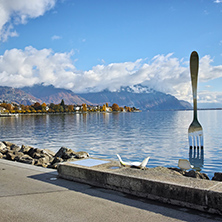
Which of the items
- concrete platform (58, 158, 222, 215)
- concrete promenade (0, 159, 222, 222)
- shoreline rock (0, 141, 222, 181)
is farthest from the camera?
shoreline rock (0, 141, 222, 181)

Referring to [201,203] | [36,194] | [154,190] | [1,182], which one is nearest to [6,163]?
[1,182]

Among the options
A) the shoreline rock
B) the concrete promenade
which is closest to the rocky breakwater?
the shoreline rock

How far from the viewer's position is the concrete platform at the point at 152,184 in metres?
5.19

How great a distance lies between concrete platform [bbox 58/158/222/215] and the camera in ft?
17.0

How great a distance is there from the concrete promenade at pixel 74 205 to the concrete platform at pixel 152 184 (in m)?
0.15

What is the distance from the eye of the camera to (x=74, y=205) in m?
5.68

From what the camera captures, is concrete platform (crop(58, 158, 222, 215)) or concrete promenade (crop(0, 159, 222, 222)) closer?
concrete promenade (crop(0, 159, 222, 222))

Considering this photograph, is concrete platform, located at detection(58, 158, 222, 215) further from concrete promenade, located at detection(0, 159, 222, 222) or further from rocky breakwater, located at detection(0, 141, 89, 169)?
rocky breakwater, located at detection(0, 141, 89, 169)

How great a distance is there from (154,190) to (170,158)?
46.7ft

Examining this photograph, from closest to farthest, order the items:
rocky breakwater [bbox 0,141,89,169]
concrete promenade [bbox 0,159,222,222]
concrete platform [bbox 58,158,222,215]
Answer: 1. concrete promenade [bbox 0,159,222,222]
2. concrete platform [bbox 58,158,222,215]
3. rocky breakwater [bbox 0,141,89,169]

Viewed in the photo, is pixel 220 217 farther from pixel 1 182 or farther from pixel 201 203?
pixel 1 182

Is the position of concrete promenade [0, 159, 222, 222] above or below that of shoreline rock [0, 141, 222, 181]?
above

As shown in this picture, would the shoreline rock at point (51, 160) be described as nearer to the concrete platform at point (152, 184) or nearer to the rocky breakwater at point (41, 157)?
the rocky breakwater at point (41, 157)

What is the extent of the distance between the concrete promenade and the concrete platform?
5.9 inches
